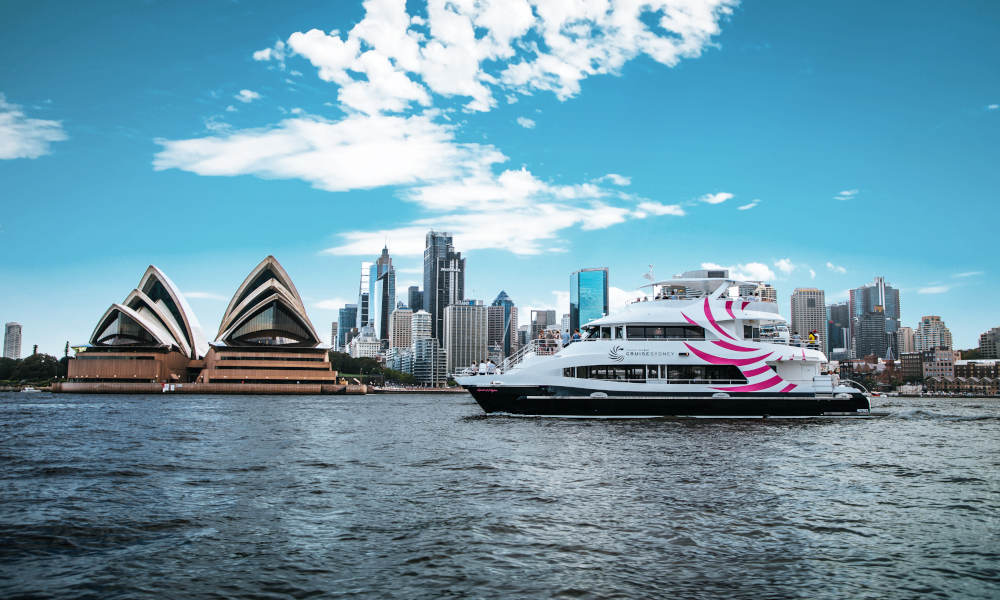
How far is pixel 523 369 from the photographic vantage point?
3559cm

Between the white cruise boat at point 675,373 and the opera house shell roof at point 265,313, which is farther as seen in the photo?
the opera house shell roof at point 265,313

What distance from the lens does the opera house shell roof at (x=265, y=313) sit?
117188mm

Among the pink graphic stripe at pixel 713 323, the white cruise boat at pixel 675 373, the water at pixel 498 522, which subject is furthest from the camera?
the pink graphic stripe at pixel 713 323

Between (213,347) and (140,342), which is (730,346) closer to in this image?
(213,347)

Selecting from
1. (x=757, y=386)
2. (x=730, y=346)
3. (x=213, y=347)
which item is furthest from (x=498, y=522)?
(x=213, y=347)

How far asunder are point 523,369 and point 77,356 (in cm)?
11537

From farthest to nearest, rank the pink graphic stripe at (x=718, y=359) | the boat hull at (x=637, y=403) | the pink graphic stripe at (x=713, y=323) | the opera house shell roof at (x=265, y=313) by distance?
the opera house shell roof at (x=265, y=313), the pink graphic stripe at (x=713, y=323), the pink graphic stripe at (x=718, y=359), the boat hull at (x=637, y=403)

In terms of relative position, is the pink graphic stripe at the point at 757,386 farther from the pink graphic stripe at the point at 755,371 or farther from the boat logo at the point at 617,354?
the boat logo at the point at 617,354

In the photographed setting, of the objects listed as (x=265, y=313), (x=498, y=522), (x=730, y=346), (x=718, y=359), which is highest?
(x=265, y=313)

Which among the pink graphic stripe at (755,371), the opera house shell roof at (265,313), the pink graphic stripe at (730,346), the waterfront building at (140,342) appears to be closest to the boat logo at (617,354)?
the pink graphic stripe at (730,346)

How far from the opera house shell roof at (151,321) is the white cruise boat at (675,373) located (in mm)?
101813

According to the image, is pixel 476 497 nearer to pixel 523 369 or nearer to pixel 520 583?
pixel 520 583

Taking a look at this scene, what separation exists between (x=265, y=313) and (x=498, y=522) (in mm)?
116606

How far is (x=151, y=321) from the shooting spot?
120500 millimetres
